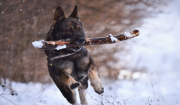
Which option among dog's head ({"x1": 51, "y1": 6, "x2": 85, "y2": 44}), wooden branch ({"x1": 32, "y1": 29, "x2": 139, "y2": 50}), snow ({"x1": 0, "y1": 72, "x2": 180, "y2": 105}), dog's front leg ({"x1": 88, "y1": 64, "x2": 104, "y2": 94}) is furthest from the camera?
snow ({"x1": 0, "y1": 72, "x2": 180, "y2": 105})

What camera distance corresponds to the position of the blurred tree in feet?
17.3

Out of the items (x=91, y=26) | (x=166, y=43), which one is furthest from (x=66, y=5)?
(x=166, y=43)

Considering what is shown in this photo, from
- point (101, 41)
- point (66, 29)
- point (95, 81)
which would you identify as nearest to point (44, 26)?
point (66, 29)

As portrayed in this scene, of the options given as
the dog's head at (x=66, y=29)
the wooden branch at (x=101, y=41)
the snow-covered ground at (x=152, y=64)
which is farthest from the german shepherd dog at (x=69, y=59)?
the snow-covered ground at (x=152, y=64)

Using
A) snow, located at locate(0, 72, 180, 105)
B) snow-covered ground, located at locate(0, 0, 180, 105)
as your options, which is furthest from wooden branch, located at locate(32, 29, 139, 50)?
snow-covered ground, located at locate(0, 0, 180, 105)

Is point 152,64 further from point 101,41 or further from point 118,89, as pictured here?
point 101,41

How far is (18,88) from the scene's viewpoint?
5859 millimetres

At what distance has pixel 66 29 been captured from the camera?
9.14 feet

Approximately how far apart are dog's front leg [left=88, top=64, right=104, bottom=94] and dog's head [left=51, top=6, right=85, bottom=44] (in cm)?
63

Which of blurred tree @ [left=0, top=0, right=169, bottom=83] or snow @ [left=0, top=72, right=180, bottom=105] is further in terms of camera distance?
blurred tree @ [left=0, top=0, right=169, bottom=83]

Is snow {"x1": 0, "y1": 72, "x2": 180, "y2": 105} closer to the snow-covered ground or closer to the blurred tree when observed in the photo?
the snow-covered ground

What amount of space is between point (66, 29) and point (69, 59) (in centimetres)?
49

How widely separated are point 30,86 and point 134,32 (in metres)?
4.73

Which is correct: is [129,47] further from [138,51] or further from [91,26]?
[91,26]
